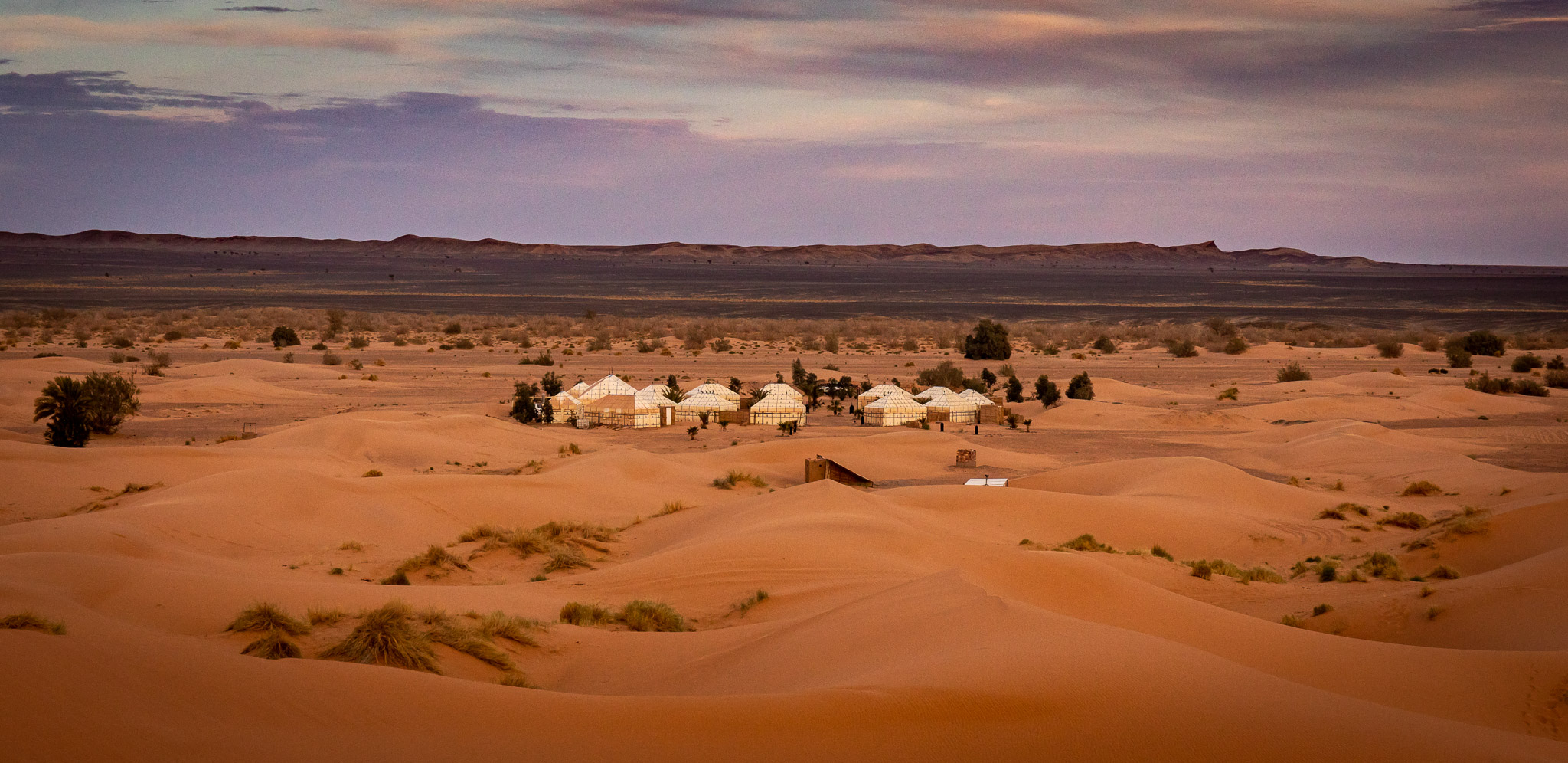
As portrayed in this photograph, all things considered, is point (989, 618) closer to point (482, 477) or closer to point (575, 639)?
point (575, 639)

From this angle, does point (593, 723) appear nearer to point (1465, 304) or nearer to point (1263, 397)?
point (1263, 397)

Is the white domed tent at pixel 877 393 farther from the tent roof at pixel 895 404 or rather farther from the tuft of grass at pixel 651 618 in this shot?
the tuft of grass at pixel 651 618

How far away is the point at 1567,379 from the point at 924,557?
4014cm

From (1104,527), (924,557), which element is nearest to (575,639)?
(924,557)

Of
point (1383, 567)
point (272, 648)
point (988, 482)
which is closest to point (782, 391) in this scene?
point (988, 482)

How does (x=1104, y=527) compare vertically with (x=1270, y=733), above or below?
below

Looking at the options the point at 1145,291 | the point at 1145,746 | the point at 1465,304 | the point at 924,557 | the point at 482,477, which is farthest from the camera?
the point at 1145,291

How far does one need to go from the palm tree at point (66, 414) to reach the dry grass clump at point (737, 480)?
1575 cm

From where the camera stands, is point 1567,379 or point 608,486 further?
point 1567,379

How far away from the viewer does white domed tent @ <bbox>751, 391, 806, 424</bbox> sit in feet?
113

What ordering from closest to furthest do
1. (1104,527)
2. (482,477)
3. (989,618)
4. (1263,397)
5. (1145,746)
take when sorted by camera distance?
(1145,746)
(989,618)
(1104,527)
(482,477)
(1263,397)

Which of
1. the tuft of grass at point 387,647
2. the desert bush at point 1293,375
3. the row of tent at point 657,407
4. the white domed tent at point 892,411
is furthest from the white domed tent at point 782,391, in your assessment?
the tuft of grass at point 387,647

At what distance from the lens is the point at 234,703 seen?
6516 millimetres

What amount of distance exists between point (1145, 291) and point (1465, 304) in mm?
41015
